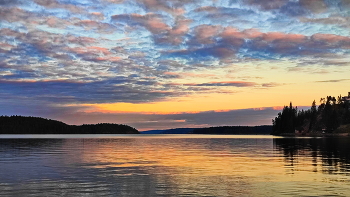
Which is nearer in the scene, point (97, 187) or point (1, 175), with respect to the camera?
point (97, 187)

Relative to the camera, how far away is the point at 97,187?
2745 centimetres

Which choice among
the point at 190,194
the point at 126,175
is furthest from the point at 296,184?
the point at 126,175

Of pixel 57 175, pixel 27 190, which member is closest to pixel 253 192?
pixel 27 190

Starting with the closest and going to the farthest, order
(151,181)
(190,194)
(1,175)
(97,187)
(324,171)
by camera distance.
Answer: (190,194)
(97,187)
(151,181)
(1,175)
(324,171)

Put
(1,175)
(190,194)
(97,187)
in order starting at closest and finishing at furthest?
(190,194) < (97,187) < (1,175)

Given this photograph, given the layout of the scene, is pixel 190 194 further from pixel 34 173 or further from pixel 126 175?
pixel 34 173

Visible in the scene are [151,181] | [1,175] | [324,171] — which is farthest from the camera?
[324,171]

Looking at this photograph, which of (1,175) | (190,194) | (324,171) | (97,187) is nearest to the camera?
(190,194)

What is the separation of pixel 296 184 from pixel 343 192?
13.9 ft

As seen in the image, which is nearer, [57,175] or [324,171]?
[57,175]

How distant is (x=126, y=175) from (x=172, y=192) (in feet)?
33.0

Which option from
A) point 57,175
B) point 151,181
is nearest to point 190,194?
point 151,181

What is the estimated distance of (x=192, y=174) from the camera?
116 feet

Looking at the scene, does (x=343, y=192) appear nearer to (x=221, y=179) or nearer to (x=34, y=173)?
(x=221, y=179)
